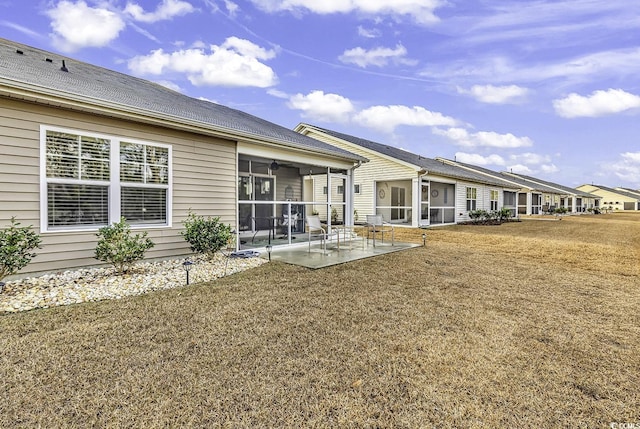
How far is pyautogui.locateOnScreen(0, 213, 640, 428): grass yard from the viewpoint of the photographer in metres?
2.02

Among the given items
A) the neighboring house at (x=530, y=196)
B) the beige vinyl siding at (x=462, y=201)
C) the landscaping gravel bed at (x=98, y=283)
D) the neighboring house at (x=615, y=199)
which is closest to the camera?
the landscaping gravel bed at (x=98, y=283)

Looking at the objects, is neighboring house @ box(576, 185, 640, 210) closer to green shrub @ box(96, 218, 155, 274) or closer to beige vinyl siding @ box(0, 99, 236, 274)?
beige vinyl siding @ box(0, 99, 236, 274)

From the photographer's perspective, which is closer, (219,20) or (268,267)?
(268,267)

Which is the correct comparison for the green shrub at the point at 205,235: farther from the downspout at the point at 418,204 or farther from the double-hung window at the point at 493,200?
the double-hung window at the point at 493,200

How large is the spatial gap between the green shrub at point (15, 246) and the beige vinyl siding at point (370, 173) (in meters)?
13.7

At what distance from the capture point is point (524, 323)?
3.52 metres

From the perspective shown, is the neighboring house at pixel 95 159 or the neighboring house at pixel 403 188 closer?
the neighboring house at pixel 95 159

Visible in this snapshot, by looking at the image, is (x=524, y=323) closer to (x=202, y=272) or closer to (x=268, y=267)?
(x=268, y=267)

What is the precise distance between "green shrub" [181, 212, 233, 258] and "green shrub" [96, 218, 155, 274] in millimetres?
907

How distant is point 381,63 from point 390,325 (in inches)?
A: 729

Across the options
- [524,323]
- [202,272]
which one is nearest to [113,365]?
[202,272]

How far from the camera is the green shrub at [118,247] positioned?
16.3ft

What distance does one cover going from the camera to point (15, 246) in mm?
4172

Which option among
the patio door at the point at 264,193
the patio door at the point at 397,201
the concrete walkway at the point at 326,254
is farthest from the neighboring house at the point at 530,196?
the concrete walkway at the point at 326,254
